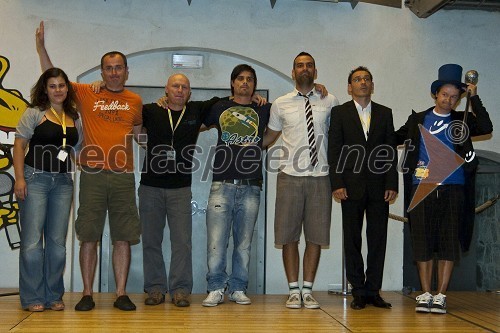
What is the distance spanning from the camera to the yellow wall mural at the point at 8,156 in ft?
20.1

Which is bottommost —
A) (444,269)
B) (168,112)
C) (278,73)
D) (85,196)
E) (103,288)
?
(103,288)

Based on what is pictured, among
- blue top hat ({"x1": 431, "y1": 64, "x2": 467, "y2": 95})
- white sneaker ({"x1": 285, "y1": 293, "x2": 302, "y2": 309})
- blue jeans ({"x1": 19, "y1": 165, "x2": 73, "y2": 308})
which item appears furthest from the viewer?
blue top hat ({"x1": 431, "y1": 64, "x2": 467, "y2": 95})

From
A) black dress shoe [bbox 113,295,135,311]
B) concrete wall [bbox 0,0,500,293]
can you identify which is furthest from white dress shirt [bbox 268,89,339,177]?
black dress shoe [bbox 113,295,135,311]

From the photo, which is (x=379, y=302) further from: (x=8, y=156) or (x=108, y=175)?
(x=8, y=156)

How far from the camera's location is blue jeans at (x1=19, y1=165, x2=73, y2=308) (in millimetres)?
4555

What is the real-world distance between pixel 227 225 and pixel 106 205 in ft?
2.96

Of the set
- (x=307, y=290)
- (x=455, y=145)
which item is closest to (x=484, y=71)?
(x=455, y=145)

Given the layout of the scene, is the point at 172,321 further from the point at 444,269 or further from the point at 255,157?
the point at 444,269

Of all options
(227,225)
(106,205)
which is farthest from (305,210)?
(106,205)

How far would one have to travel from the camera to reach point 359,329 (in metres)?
4.13

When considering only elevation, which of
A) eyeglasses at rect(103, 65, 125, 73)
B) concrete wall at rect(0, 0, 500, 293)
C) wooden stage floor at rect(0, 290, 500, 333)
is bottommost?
wooden stage floor at rect(0, 290, 500, 333)

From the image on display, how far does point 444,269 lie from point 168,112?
2.33 m

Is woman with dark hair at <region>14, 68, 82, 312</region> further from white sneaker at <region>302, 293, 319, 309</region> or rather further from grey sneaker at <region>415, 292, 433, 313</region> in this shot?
grey sneaker at <region>415, 292, 433, 313</region>

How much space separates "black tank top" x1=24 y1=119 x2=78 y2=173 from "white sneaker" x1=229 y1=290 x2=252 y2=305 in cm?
158
